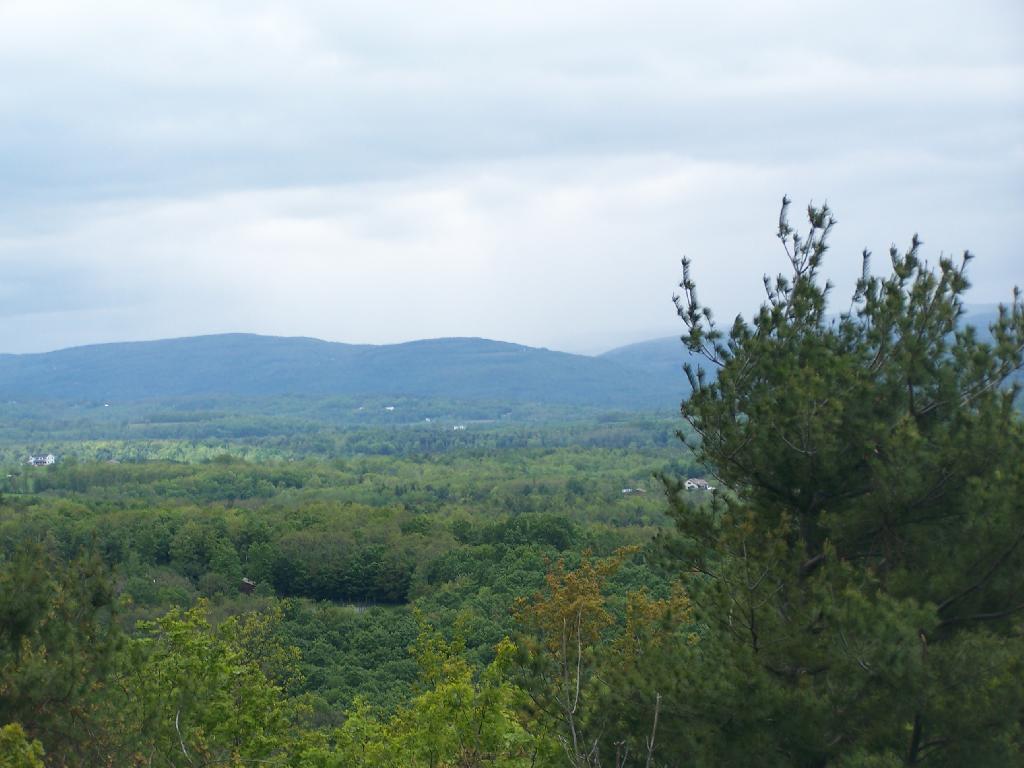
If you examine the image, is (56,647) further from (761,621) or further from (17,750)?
(761,621)

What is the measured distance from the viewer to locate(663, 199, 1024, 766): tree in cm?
787

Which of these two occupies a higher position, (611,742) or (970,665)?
(970,665)

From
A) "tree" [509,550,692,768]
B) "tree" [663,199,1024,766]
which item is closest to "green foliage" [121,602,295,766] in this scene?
"tree" [509,550,692,768]

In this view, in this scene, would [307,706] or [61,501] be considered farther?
[61,501]

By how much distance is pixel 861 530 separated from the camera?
9039mm

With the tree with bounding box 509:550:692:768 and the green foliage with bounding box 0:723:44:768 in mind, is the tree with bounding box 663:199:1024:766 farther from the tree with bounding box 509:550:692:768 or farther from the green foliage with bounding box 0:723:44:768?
the green foliage with bounding box 0:723:44:768

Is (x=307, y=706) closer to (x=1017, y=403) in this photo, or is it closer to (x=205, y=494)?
(x=1017, y=403)

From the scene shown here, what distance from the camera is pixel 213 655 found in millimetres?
12758

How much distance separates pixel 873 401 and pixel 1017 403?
4.64 feet

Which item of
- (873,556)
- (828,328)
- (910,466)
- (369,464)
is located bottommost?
(369,464)

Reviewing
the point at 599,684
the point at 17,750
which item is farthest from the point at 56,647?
the point at 599,684

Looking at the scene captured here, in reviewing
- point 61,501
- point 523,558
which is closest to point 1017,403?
point 523,558

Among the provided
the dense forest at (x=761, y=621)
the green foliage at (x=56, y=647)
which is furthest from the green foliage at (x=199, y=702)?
the green foliage at (x=56, y=647)

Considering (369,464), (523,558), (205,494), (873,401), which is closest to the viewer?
(873,401)
